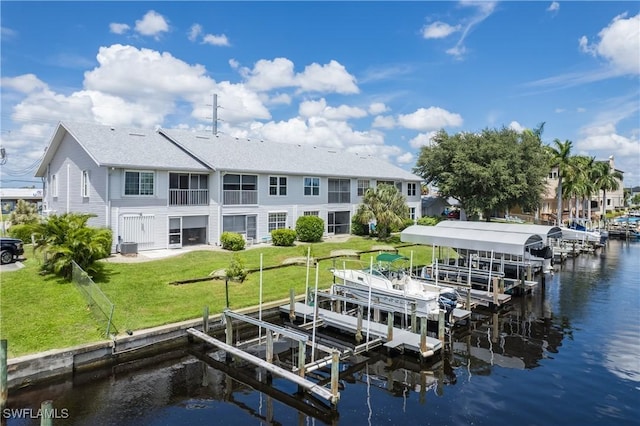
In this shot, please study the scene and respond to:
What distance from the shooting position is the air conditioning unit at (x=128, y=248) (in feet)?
85.4

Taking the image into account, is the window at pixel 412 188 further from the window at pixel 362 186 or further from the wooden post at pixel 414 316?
the wooden post at pixel 414 316

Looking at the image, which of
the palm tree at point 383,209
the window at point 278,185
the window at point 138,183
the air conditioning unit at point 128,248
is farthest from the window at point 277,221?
the air conditioning unit at point 128,248

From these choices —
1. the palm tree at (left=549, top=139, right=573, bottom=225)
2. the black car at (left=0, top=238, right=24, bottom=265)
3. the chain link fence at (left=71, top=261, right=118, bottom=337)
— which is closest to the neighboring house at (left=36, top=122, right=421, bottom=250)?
the black car at (left=0, top=238, right=24, bottom=265)

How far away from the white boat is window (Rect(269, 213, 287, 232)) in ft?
45.5

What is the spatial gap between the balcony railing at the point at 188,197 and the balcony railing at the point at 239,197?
1.48m

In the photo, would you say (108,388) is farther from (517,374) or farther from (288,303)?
(517,374)

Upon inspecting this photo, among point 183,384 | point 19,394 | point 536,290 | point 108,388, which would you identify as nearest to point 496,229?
point 536,290

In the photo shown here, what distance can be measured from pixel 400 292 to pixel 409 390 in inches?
264

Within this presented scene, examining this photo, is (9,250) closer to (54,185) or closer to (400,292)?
(54,185)

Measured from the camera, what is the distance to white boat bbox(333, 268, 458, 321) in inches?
727

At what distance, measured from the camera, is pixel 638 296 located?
83.1 feet

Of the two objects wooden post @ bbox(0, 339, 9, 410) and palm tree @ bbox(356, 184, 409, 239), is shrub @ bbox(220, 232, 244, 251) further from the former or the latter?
wooden post @ bbox(0, 339, 9, 410)

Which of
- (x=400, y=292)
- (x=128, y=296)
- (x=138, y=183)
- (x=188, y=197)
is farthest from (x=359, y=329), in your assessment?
(x=138, y=183)

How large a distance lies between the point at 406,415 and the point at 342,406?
5.93 feet
